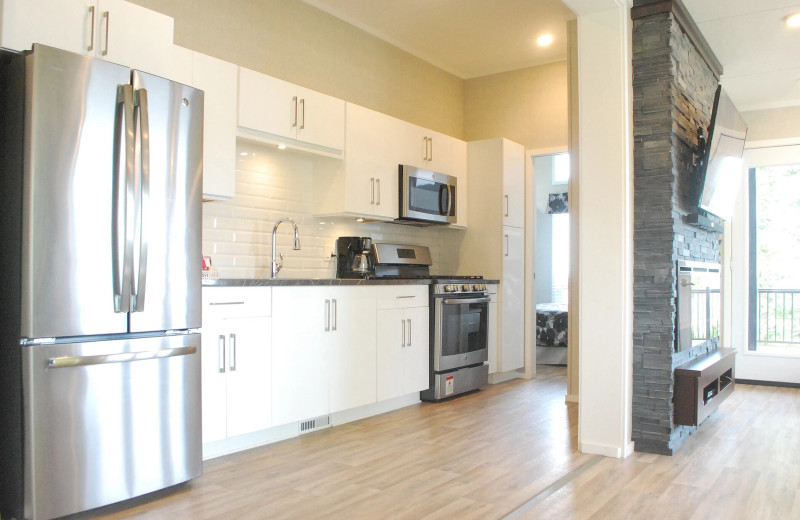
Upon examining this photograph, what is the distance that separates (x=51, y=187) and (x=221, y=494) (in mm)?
1420

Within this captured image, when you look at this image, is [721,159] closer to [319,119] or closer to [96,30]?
[319,119]

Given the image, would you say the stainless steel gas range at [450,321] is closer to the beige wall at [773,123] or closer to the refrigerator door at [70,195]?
the refrigerator door at [70,195]

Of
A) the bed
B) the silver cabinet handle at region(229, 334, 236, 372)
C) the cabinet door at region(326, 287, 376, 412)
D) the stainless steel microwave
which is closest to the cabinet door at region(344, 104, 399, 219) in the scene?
the stainless steel microwave

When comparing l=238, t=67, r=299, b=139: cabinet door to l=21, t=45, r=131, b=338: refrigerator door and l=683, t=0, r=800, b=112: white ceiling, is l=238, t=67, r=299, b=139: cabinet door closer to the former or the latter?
l=21, t=45, r=131, b=338: refrigerator door

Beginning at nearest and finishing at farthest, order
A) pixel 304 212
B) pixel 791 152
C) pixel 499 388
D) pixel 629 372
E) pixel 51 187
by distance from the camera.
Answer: pixel 51 187 → pixel 629 372 → pixel 304 212 → pixel 499 388 → pixel 791 152

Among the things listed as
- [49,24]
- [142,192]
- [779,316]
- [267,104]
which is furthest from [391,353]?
[779,316]

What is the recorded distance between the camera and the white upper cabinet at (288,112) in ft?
11.9

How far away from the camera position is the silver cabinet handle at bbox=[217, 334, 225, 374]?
3.13 metres

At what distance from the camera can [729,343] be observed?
20.2 feet

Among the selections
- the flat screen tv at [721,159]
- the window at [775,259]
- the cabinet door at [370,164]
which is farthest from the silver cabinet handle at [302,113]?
the window at [775,259]

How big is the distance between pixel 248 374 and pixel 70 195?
1.31 meters

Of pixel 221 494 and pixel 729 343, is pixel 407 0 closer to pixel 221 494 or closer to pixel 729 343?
pixel 221 494

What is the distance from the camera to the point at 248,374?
327 cm

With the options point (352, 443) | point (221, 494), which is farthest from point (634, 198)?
point (221, 494)
